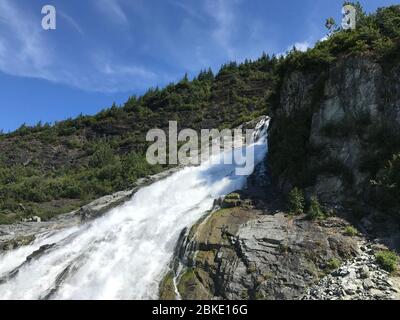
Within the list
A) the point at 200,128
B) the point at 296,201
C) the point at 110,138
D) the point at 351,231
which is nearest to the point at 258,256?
the point at 351,231

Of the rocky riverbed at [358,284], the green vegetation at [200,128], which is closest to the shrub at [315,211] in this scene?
the green vegetation at [200,128]

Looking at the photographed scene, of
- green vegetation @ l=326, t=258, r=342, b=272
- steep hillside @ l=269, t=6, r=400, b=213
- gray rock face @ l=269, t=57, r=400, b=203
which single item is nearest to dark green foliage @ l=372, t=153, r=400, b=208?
steep hillside @ l=269, t=6, r=400, b=213

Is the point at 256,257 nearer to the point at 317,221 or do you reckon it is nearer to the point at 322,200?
the point at 317,221

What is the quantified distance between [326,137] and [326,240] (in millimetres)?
6971

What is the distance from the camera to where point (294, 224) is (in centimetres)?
2131

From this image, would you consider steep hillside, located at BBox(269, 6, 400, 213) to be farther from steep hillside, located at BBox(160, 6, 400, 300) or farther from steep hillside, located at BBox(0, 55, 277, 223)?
steep hillside, located at BBox(0, 55, 277, 223)

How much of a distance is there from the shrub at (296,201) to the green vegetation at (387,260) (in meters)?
4.87

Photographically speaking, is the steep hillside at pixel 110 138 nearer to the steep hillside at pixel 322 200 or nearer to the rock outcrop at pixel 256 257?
the steep hillside at pixel 322 200

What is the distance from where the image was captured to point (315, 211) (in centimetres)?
2161

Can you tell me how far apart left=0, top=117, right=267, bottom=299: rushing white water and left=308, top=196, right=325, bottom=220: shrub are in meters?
5.90

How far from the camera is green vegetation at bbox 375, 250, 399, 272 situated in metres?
17.6

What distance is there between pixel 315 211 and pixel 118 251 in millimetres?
9544
